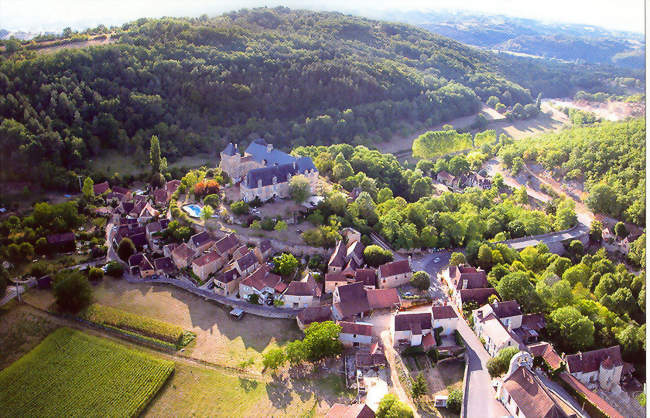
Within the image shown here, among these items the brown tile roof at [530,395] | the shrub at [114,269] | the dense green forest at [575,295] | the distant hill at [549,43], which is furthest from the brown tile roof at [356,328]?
the distant hill at [549,43]

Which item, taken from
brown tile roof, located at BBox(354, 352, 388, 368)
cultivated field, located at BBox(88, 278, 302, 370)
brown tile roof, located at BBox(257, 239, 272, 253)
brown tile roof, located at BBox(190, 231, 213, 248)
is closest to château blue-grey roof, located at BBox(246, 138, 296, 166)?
brown tile roof, located at BBox(257, 239, 272, 253)

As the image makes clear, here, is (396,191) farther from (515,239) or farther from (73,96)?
(73,96)

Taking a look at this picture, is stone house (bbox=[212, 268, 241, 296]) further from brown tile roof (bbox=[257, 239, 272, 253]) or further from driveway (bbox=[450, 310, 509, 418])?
driveway (bbox=[450, 310, 509, 418])

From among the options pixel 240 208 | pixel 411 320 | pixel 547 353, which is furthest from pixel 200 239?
pixel 547 353

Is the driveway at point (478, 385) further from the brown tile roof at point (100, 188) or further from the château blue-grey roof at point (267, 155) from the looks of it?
the brown tile roof at point (100, 188)

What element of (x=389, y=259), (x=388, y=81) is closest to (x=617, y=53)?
(x=388, y=81)

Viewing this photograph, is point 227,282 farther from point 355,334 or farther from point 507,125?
point 507,125
